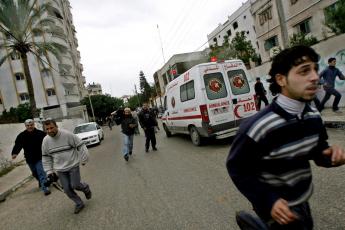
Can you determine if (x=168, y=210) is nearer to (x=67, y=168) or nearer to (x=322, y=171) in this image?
(x=67, y=168)

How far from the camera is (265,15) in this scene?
27.5m

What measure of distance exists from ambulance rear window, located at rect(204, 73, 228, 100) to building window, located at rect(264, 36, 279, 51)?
20964 mm

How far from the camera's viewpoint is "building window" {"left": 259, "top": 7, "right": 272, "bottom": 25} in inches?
1064

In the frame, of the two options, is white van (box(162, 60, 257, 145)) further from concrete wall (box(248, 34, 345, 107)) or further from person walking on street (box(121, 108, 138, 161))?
concrete wall (box(248, 34, 345, 107))

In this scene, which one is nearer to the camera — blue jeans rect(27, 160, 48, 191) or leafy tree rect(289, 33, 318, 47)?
blue jeans rect(27, 160, 48, 191)

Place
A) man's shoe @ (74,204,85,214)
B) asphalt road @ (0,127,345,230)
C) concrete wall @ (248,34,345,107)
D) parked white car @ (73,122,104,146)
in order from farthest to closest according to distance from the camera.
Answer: parked white car @ (73,122,104,146) < concrete wall @ (248,34,345,107) < man's shoe @ (74,204,85,214) < asphalt road @ (0,127,345,230)

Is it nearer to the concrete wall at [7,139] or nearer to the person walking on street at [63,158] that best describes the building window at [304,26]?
the concrete wall at [7,139]

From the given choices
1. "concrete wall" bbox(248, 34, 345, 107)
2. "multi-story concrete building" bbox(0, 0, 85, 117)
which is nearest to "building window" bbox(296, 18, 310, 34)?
"concrete wall" bbox(248, 34, 345, 107)

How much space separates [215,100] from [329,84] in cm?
395

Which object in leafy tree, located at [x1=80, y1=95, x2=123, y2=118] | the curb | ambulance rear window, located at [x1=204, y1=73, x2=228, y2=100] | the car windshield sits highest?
leafy tree, located at [x1=80, y1=95, x2=123, y2=118]

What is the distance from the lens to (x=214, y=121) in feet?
28.2

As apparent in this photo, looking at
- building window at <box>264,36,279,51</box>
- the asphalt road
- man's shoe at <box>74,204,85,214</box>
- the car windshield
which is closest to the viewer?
the asphalt road

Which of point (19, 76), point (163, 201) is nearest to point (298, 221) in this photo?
point (163, 201)

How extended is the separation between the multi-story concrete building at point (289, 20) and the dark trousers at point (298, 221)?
17.0 metres
